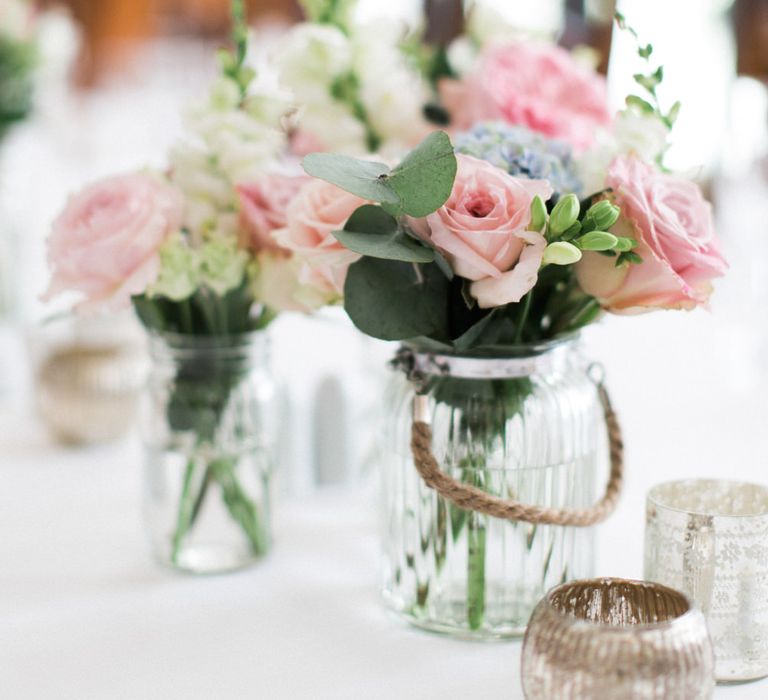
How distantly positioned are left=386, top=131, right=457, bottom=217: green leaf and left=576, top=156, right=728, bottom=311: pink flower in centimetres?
12

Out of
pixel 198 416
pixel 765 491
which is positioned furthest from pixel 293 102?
pixel 765 491

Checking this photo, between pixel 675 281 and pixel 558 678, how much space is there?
0.26 metres

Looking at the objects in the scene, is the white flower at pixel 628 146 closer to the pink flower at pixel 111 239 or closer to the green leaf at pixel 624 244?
the green leaf at pixel 624 244

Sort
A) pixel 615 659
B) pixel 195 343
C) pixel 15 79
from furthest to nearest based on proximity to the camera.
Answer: pixel 15 79 < pixel 195 343 < pixel 615 659

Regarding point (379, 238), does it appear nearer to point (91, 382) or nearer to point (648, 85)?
point (648, 85)

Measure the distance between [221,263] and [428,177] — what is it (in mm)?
241

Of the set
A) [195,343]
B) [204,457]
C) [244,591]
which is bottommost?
[244,591]

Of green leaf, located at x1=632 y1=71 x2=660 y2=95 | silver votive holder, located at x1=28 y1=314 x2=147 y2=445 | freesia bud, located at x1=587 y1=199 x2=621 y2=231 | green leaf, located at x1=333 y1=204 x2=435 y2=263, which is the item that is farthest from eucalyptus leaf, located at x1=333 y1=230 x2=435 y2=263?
silver votive holder, located at x1=28 y1=314 x2=147 y2=445

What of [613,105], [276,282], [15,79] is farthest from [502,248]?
[15,79]

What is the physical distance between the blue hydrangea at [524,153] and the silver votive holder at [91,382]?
1.97ft

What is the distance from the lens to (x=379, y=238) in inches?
25.0

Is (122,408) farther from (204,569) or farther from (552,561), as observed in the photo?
(552,561)

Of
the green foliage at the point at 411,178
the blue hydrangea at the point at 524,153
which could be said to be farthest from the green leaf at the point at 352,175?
the blue hydrangea at the point at 524,153

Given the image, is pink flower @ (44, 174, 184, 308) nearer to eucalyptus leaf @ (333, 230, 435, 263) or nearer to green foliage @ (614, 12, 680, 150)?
eucalyptus leaf @ (333, 230, 435, 263)
